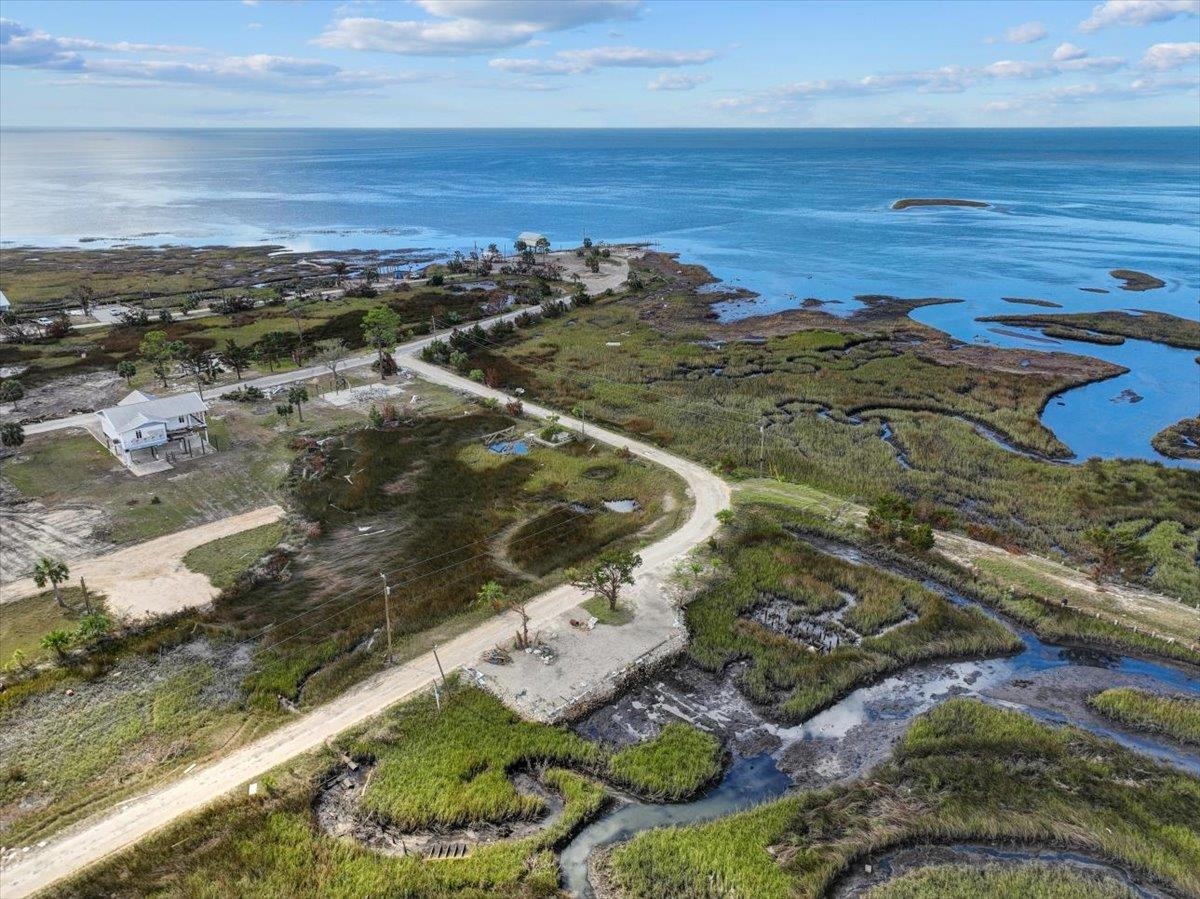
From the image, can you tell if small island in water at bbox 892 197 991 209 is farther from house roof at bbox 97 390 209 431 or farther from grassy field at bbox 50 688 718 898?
grassy field at bbox 50 688 718 898

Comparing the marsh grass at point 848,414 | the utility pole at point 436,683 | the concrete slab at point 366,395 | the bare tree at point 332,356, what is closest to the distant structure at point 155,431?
the concrete slab at point 366,395

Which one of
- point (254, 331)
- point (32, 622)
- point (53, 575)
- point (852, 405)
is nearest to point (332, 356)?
point (254, 331)

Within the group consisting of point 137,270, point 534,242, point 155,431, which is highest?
point 534,242

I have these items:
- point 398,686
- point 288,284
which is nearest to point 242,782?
point 398,686

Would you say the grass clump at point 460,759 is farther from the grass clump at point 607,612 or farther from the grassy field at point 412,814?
the grass clump at point 607,612

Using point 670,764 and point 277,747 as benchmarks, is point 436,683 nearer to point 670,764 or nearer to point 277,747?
point 277,747

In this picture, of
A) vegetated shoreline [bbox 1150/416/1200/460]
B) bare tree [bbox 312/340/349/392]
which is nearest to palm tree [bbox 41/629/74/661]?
bare tree [bbox 312/340/349/392]

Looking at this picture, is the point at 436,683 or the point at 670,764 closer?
the point at 670,764
